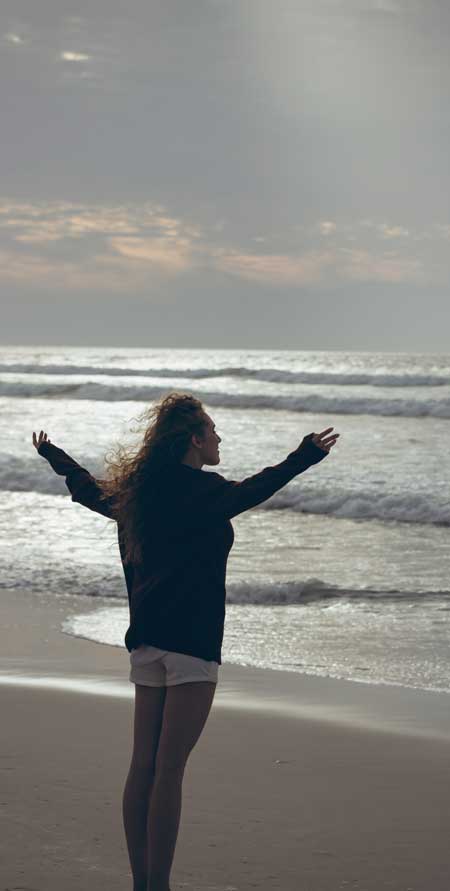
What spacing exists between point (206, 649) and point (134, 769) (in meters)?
0.41

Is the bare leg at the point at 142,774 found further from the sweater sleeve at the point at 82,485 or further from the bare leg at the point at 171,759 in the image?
the sweater sleeve at the point at 82,485

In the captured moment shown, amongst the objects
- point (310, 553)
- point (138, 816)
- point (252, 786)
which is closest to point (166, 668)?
point (138, 816)

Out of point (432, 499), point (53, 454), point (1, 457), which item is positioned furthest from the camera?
point (1, 457)

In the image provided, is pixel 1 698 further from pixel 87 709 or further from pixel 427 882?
pixel 427 882

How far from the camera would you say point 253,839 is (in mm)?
3820

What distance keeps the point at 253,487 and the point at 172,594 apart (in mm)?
368

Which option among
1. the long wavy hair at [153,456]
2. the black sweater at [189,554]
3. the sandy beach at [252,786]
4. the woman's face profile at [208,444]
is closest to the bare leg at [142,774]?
the black sweater at [189,554]

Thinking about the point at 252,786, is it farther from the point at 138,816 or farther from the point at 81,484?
the point at 81,484

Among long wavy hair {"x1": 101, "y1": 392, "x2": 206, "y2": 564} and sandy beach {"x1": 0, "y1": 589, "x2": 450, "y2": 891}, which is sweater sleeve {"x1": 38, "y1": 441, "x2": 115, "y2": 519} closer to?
long wavy hair {"x1": 101, "y1": 392, "x2": 206, "y2": 564}

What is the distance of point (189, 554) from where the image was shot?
2939 mm

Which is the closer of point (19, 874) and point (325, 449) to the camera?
point (325, 449)

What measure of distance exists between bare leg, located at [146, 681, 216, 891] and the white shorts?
0.02 m

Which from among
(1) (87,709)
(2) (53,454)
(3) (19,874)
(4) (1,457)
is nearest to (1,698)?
(1) (87,709)

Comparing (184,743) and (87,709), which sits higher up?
(184,743)
